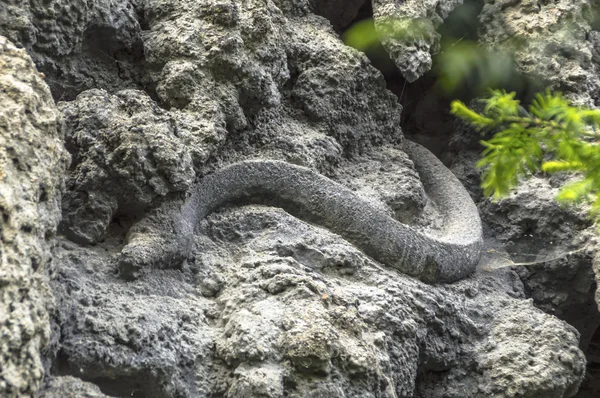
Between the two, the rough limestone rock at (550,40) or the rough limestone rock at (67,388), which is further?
the rough limestone rock at (550,40)

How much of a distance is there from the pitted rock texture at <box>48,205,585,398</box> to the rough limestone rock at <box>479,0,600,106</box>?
890mm

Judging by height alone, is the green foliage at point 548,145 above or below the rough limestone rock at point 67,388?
above

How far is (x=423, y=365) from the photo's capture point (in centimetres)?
209

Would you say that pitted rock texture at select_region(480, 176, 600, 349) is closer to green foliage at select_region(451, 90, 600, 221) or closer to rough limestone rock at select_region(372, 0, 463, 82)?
rough limestone rock at select_region(372, 0, 463, 82)

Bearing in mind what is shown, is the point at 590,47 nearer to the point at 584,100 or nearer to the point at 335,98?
the point at 584,100

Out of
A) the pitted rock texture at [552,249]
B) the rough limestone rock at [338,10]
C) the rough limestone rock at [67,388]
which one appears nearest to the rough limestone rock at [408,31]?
the rough limestone rock at [338,10]

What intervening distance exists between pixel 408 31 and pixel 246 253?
1089 millimetres

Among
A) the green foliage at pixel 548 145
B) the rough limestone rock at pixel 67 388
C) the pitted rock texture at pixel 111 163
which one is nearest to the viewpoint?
the green foliage at pixel 548 145

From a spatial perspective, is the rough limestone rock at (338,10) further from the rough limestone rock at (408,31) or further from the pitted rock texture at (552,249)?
the pitted rock texture at (552,249)

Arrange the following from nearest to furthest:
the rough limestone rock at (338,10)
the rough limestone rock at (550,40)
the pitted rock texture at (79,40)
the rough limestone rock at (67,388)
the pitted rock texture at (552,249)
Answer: the rough limestone rock at (67,388), the pitted rock texture at (79,40), the pitted rock texture at (552,249), the rough limestone rock at (550,40), the rough limestone rock at (338,10)

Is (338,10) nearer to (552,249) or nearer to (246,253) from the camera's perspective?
(552,249)

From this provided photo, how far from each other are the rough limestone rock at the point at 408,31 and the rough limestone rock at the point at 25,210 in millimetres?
1448

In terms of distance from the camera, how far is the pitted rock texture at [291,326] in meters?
1.56

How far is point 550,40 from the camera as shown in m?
2.82
